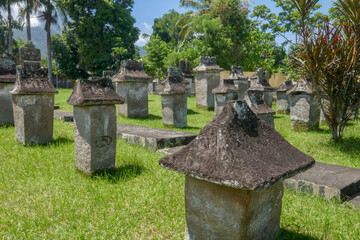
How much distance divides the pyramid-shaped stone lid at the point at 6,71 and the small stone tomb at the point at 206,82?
24.3 ft

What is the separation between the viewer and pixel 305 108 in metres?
7.55

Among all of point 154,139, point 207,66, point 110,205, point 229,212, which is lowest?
point 110,205

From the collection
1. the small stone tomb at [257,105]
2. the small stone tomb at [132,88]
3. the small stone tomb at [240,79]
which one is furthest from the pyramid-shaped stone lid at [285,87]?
the small stone tomb at [132,88]

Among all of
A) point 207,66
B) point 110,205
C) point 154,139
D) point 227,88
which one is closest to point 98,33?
point 207,66

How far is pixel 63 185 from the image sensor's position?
3.53 meters

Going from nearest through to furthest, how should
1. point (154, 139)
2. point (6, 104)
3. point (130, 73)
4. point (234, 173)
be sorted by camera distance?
point (234, 173) < point (154, 139) < point (6, 104) < point (130, 73)

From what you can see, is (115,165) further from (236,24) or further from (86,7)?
(86,7)

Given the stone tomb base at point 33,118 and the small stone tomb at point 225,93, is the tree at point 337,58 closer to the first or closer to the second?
the small stone tomb at point 225,93

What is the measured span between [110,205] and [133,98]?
22.3 feet

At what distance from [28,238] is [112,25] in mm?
24501

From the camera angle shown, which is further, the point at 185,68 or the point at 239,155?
the point at 185,68

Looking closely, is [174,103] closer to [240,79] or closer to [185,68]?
[240,79]

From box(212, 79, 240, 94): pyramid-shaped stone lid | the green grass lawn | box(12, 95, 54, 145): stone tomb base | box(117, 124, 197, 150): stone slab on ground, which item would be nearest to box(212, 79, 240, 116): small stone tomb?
box(212, 79, 240, 94): pyramid-shaped stone lid

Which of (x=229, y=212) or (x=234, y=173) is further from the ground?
(x=234, y=173)
